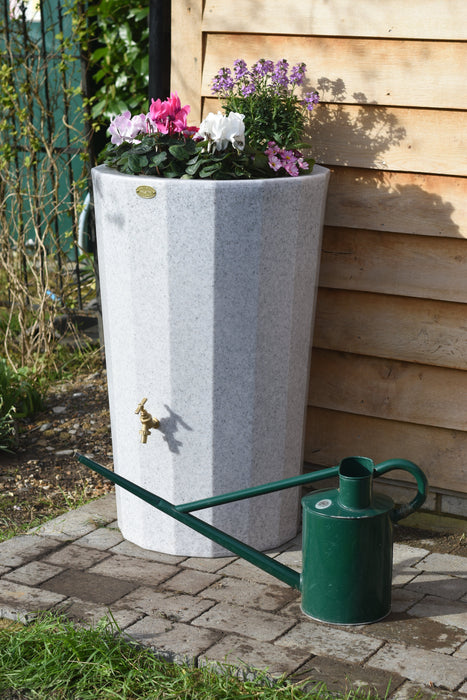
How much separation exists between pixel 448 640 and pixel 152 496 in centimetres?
88

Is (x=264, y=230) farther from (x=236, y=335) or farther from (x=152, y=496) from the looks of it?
(x=152, y=496)

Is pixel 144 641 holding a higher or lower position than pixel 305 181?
lower

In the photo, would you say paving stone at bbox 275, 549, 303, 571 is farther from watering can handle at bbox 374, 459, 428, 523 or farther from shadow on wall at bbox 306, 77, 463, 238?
shadow on wall at bbox 306, 77, 463, 238

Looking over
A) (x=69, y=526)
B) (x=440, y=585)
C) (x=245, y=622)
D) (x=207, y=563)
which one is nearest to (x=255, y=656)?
(x=245, y=622)

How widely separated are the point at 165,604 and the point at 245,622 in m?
0.24

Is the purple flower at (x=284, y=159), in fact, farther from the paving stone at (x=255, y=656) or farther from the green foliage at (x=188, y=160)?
the paving stone at (x=255, y=656)

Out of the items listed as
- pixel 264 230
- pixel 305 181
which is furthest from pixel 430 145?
pixel 264 230

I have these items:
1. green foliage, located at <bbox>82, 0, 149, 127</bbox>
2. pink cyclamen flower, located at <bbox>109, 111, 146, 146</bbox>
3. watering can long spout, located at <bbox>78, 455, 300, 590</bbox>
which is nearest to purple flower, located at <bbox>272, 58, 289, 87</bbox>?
pink cyclamen flower, located at <bbox>109, 111, 146, 146</bbox>

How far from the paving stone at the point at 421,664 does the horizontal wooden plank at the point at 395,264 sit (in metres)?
1.11

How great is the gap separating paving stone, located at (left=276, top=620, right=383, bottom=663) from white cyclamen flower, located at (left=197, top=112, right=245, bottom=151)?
1.35 m

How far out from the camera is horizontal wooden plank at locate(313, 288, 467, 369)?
2885 millimetres

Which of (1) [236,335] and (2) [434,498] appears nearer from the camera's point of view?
(1) [236,335]

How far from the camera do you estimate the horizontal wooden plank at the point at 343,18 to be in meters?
2.66

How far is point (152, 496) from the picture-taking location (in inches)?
98.7
